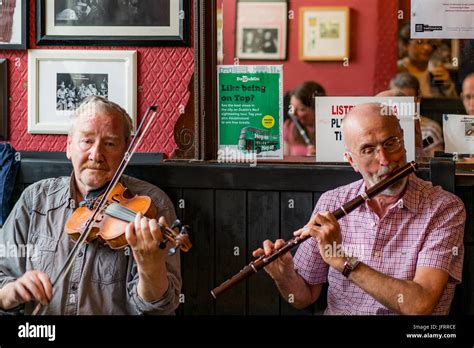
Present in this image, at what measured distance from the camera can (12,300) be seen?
1597 millimetres

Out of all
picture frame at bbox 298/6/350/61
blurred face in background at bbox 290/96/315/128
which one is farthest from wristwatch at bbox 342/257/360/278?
picture frame at bbox 298/6/350/61

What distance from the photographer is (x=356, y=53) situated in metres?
2.33

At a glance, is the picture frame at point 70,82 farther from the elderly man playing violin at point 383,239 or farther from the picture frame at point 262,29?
the elderly man playing violin at point 383,239

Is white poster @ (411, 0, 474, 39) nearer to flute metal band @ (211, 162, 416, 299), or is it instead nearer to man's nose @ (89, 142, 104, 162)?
flute metal band @ (211, 162, 416, 299)

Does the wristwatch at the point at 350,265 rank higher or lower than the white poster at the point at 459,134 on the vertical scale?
lower

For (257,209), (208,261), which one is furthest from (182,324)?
(257,209)

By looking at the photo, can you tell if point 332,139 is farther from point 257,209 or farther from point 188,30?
point 188,30

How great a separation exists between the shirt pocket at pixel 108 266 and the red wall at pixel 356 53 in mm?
529

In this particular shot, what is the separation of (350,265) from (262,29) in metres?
1.08

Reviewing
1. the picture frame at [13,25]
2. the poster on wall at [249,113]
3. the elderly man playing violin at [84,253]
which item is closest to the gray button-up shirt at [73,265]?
the elderly man playing violin at [84,253]

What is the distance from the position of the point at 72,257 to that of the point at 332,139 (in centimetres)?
63

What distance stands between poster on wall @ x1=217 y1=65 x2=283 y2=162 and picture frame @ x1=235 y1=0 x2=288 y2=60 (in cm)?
13

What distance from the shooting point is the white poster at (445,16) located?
1789 millimetres

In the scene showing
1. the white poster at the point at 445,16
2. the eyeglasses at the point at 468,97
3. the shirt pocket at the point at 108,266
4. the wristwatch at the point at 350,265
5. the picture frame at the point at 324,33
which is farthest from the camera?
the picture frame at the point at 324,33
